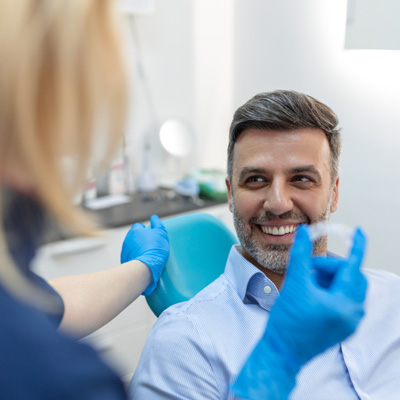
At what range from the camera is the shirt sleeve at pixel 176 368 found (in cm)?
110

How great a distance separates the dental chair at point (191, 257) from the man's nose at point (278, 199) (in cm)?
35

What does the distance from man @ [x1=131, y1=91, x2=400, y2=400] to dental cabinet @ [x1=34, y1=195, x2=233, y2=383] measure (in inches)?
37.2

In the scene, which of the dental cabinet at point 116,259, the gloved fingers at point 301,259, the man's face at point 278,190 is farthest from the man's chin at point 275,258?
the dental cabinet at point 116,259

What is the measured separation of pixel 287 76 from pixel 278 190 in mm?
1426

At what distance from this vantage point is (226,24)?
120 inches

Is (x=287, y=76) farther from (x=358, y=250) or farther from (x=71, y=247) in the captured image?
Answer: (x=358, y=250)

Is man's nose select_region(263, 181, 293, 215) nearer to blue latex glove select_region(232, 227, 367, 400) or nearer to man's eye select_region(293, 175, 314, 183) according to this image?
man's eye select_region(293, 175, 314, 183)

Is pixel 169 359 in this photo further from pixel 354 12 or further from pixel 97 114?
pixel 354 12

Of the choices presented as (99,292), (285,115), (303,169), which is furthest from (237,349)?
(285,115)

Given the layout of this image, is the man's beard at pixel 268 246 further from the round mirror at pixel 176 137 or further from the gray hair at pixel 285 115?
the round mirror at pixel 176 137

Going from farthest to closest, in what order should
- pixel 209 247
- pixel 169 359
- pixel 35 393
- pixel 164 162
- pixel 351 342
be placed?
1. pixel 164 162
2. pixel 209 247
3. pixel 351 342
4. pixel 169 359
5. pixel 35 393

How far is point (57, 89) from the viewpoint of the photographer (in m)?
0.56

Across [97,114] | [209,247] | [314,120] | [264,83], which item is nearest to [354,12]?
[264,83]

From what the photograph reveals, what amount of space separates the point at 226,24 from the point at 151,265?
207 centimetres
